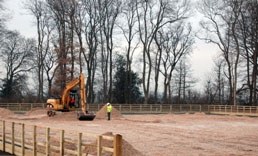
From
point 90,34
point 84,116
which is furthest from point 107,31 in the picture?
point 84,116

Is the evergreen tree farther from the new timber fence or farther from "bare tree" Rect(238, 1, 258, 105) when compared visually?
"bare tree" Rect(238, 1, 258, 105)

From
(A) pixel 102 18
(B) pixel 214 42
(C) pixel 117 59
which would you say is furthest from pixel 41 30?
(B) pixel 214 42

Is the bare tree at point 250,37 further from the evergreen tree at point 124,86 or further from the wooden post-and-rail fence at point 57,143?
the wooden post-and-rail fence at point 57,143

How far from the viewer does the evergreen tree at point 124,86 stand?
71812 mm

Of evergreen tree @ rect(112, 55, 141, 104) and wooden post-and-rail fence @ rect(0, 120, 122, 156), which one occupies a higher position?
evergreen tree @ rect(112, 55, 141, 104)

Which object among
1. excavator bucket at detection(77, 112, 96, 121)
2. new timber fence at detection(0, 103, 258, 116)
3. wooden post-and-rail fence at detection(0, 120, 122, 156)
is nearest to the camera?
wooden post-and-rail fence at detection(0, 120, 122, 156)

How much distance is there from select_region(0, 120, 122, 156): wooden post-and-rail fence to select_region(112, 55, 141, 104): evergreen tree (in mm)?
52721

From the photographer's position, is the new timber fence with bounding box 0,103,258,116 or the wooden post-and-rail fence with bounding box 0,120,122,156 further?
the new timber fence with bounding box 0,103,258,116

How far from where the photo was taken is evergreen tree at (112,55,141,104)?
7181cm

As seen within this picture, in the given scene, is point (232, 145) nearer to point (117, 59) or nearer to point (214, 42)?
point (214, 42)

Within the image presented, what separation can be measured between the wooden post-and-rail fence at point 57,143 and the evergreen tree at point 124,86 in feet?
173

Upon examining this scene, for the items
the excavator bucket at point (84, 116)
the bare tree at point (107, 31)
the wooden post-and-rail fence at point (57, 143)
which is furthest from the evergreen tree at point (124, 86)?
the wooden post-and-rail fence at point (57, 143)

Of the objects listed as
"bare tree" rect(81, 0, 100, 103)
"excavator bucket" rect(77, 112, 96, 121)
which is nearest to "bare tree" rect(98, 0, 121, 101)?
"bare tree" rect(81, 0, 100, 103)

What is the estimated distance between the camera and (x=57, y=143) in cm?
1370
